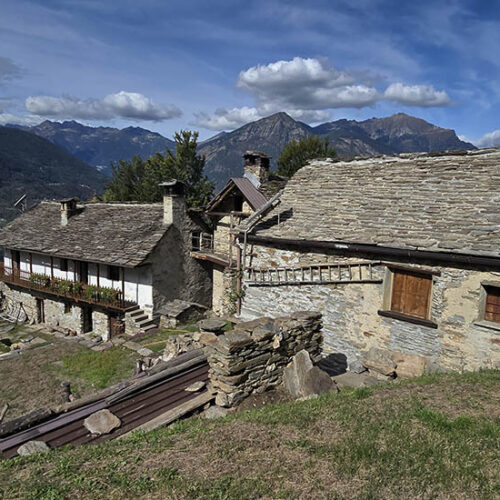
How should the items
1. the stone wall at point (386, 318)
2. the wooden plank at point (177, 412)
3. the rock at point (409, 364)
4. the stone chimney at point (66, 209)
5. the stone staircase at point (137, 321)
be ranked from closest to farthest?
the wooden plank at point (177, 412)
the stone wall at point (386, 318)
the rock at point (409, 364)
the stone staircase at point (137, 321)
the stone chimney at point (66, 209)

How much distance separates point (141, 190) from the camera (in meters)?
46.8

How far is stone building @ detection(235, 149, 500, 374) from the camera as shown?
10398 millimetres

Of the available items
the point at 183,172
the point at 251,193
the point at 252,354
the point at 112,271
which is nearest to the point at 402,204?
the point at 252,354

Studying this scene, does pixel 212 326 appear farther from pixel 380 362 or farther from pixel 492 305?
pixel 492 305

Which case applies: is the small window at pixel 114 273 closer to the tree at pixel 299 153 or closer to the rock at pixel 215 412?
the rock at pixel 215 412

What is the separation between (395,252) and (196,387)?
6.84 metres

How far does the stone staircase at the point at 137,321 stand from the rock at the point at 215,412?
1345cm

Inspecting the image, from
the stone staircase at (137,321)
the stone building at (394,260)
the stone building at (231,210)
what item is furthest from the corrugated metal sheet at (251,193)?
the stone staircase at (137,321)

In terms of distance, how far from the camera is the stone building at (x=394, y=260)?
10.4m

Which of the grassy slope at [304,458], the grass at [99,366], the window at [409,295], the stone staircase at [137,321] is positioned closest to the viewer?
the grassy slope at [304,458]

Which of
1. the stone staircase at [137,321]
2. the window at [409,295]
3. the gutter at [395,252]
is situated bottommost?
the stone staircase at [137,321]

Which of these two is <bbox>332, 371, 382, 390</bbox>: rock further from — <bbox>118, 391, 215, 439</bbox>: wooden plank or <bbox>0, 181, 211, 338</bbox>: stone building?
<bbox>0, 181, 211, 338</bbox>: stone building

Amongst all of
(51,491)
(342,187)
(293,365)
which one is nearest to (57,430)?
(51,491)

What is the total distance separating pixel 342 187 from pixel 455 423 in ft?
35.9
